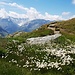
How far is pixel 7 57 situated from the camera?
20.0 m

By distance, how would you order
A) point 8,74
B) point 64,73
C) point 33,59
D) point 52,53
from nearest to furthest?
1. point 8,74
2. point 64,73
3. point 33,59
4. point 52,53

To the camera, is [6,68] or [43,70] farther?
[43,70]

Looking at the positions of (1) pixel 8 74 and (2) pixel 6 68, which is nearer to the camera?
(1) pixel 8 74

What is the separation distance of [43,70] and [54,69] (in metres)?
0.79

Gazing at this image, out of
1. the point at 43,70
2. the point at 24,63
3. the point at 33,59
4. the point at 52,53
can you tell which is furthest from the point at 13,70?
the point at 52,53

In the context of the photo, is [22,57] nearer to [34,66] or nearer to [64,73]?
[34,66]

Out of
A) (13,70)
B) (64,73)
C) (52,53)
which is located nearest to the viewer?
(13,70)

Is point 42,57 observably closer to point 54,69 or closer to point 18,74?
point 54,69

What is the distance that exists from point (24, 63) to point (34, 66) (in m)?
1.32

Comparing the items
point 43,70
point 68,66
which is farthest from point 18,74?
point 68,66

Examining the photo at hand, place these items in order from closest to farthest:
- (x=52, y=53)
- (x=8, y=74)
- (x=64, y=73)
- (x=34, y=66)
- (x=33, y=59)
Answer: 1. (x=8, y=74)
2. (x=64, y=73)
3. (x=34, y=66)
4. (x=33, y=59)
5. (x=52, y=53)

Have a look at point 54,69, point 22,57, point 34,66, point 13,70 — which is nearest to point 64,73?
point 54,69

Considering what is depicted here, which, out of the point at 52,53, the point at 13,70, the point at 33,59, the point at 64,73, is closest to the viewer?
the point at 13,70

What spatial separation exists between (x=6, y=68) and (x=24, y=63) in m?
4.07
